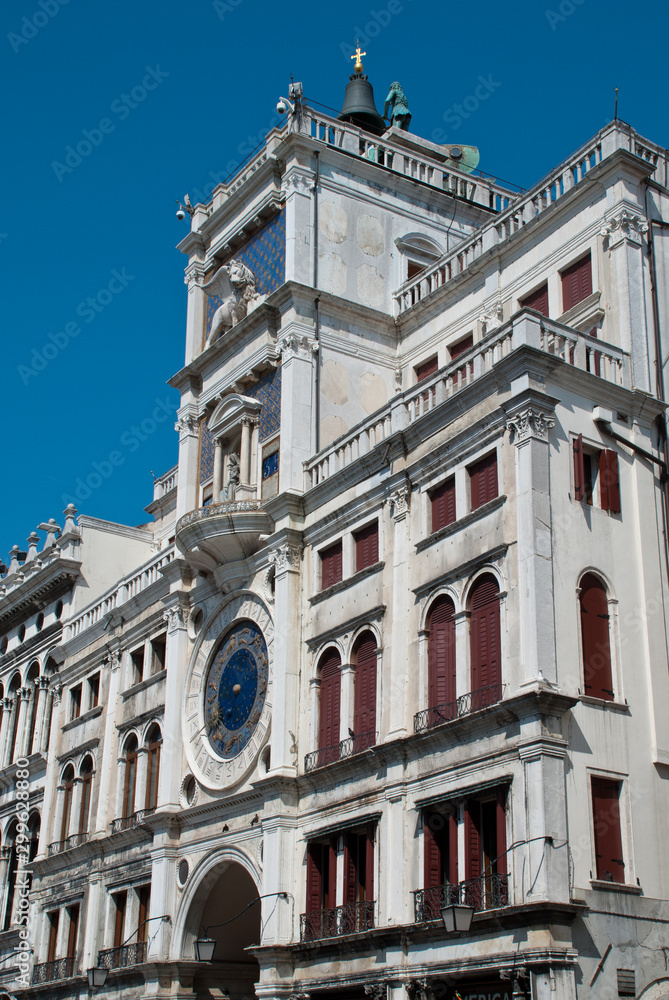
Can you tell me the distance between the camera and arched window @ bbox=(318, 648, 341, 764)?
29609 mm

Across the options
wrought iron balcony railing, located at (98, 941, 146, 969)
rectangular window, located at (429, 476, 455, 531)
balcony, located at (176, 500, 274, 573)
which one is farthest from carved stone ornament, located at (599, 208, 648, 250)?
wrought iron balcony railing, located at (98, 941, 146, 969)

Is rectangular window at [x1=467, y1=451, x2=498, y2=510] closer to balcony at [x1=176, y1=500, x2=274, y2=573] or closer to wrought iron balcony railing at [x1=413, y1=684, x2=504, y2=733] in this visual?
wrought iron balcony railing at [x1=413, y1=684, x2=504, y2=733]

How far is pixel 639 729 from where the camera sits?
24516 millimetres

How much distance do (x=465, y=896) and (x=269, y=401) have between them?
16406 mm

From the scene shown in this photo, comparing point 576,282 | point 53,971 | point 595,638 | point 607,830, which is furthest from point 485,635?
point 53,971

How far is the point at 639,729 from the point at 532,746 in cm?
289

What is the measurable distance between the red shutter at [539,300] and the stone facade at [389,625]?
0.12 metres

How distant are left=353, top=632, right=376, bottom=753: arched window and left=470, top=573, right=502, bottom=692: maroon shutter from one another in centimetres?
384

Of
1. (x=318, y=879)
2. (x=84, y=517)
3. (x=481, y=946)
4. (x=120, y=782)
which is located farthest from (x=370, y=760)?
(x=84, y=517)

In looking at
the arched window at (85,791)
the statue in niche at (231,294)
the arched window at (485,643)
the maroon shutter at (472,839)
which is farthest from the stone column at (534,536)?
the arched window at (85,791)

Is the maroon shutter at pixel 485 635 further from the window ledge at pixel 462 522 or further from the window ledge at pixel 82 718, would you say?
the window ledge at pixel 82 718

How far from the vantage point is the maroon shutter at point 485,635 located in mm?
24875

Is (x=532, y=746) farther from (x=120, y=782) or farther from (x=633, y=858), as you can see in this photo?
(x=120, y=782)

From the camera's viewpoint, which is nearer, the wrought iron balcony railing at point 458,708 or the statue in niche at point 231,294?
the wrought iron balcony railing at point 458,708
